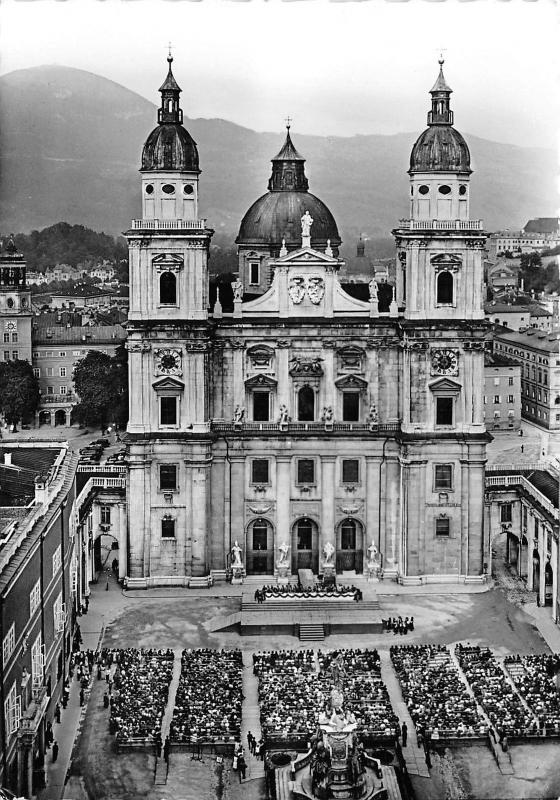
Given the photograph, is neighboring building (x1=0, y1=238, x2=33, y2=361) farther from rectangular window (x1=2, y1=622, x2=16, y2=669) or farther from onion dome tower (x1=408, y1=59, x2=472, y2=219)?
rectangular window (x1=2, y1=622, x2=16, y2=669)

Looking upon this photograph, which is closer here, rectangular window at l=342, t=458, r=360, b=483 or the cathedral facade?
the cathedral facade

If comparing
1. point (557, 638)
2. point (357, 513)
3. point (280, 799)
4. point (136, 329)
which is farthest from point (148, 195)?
point (280, 799)

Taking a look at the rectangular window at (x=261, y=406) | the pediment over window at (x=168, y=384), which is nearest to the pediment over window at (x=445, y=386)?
the rectangular window at (x=261, y=406)

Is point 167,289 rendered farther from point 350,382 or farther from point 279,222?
point 279,222

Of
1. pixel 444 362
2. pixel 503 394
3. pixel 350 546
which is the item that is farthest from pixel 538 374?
pixel 350 546

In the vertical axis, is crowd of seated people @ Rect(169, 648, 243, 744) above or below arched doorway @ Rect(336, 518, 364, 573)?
below

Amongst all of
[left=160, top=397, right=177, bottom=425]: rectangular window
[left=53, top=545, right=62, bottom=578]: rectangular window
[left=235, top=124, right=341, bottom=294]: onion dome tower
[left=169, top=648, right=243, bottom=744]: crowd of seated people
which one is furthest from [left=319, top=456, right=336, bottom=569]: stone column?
[left=53, top=545, right=62, bottom=578]: rectangular window

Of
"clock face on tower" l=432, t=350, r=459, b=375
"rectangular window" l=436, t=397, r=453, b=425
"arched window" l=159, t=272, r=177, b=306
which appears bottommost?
"rectangular window" l=436, t=397, r=453, b=425

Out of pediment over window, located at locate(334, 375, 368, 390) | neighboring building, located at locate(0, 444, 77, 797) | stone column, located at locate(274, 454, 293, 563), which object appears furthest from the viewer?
stone column, located at locate(274, 454, 293, 563)

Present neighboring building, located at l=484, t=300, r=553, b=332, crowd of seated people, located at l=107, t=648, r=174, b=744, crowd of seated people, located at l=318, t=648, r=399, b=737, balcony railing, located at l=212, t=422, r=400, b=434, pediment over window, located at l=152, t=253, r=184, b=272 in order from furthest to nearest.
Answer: neighboring building, located at l=484, t=300, r=553, b=332
balcony railing, located at l=212, t=422, r=400, b=434
pediment over window, located at l=152, t=253, r=184, b=272
crowd of seated people, located at l=107, t=648, r=174, b=744
crowd of seated people, located at l=318, t=648, r=399, b=737
